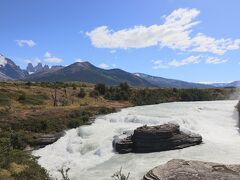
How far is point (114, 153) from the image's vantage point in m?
49.5

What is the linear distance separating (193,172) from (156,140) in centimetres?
2366

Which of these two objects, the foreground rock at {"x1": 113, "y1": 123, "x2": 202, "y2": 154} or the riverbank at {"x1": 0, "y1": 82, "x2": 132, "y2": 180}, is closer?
the riverbank at {"x1": 0, "y1": 82, "x2": 132, "y2": 180}

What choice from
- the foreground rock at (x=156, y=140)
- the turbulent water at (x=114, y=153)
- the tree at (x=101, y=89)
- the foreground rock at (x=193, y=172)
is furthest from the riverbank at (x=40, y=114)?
the foreground rock at (x=156, y=140)

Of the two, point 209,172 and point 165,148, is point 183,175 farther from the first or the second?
point 165,148

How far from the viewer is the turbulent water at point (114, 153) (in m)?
41.3

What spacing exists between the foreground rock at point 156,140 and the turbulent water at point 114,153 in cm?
127

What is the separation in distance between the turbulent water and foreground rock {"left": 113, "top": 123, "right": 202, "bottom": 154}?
1.27 m

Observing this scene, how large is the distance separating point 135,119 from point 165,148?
19766 millimetres

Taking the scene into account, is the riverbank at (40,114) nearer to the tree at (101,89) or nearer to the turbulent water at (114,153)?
the tree at (101,89)

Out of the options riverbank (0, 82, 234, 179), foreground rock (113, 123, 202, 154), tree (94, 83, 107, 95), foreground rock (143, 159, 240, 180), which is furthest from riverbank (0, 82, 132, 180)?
tree (94, 83, 107, 95)

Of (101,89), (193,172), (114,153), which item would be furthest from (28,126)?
(101,89)

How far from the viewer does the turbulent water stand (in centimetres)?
4131

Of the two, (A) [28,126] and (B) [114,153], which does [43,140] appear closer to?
(A) [28,126]

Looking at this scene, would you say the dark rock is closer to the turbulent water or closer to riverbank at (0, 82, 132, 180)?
riverbank at (0, 82, 132, 180)
